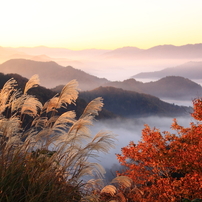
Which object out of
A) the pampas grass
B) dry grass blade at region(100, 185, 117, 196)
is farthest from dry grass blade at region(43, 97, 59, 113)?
dry grass blade at region(100, 185, 117, 196)

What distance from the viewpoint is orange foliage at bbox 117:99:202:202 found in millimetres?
9346

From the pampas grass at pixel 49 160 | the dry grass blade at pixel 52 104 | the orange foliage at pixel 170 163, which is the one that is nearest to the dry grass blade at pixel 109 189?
the pampas grass at pixel 49 160

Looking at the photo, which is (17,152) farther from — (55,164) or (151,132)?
(151,132)

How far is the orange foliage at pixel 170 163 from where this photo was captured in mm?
9346

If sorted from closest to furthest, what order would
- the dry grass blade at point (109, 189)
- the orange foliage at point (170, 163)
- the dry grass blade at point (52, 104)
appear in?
the dry grass blade at point (109, 189)
the dry grass blade at point (52, 104)
the orange foliage at point (170, 163)

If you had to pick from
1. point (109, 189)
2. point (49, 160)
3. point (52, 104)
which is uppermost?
point (52, 104)

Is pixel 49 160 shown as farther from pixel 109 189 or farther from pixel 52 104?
pixel 52 104

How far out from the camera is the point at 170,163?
411 inches

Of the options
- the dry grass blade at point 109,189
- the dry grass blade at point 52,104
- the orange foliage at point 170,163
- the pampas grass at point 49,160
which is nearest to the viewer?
the pampas grass at point 49,160

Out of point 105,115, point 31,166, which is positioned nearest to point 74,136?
point 31,166

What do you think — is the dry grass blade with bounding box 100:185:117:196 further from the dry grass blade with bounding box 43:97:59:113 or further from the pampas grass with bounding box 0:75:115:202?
the dry grass blade with bounding box 43:97:59:113

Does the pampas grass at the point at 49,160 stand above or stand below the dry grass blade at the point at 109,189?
above

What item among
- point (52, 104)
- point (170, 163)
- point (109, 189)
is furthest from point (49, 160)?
point (170, 163)

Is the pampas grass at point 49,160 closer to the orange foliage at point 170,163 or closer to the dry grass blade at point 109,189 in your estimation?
the dry grass blade at point 109,189
